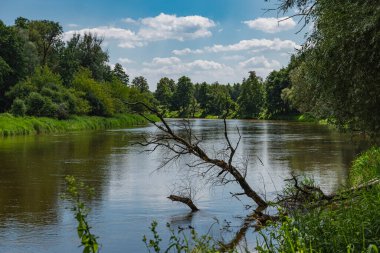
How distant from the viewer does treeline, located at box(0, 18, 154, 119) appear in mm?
58656

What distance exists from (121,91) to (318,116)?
7829 centimetres

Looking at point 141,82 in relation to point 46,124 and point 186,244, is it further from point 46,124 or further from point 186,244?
point 186,244

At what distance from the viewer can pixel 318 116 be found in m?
17.2

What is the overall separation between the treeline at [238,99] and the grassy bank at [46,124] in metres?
31.6

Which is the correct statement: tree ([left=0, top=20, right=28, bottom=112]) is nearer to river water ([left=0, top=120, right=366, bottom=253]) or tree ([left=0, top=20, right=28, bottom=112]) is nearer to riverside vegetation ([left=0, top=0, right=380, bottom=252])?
riverside vegetation ([left=0, top=0, right=380, bottom=252])

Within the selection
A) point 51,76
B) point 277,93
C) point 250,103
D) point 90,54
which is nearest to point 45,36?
point 90,54

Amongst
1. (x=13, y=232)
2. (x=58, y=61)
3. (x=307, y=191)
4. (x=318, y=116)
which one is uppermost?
(x=58, y=61)

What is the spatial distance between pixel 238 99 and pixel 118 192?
408ft

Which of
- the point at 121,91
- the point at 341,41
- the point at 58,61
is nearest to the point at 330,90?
the point at 341,41

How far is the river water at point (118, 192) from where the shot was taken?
12570 millimetres

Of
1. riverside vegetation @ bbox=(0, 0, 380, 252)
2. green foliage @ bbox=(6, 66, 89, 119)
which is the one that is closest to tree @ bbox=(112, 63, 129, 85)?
riverside vegetation @ bbox=(0, 0, 380, 252)

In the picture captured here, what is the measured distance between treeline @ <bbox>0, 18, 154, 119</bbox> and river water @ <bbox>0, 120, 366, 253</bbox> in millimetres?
18580

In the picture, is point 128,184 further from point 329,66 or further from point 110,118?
point 110,118

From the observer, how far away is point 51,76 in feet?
216
